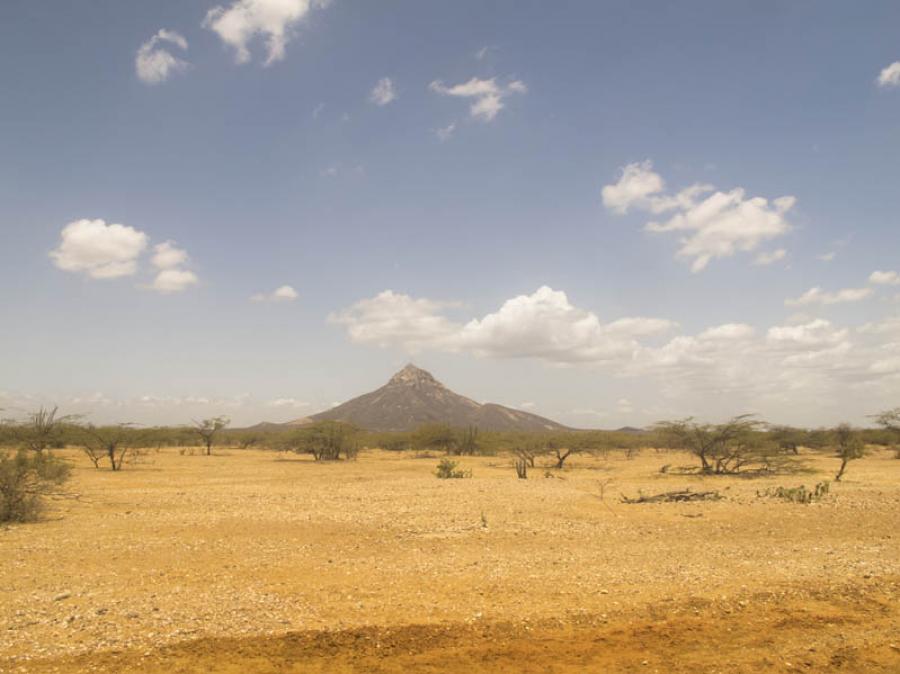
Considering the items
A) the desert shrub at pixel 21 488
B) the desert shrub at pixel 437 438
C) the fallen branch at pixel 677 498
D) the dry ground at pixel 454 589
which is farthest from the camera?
the desert shrub at pixel 437 438

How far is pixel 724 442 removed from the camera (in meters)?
31.1

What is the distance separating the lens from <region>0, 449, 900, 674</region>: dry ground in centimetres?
664

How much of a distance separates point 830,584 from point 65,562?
1358cm

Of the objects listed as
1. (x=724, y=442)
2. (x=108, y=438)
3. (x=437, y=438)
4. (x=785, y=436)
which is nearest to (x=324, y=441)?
(x=437, y=438)

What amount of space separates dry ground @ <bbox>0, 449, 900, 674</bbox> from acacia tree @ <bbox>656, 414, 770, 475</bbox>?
46.0 ft

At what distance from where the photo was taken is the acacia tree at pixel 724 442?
30.3 metres

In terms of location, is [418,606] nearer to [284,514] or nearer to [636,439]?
[284,514]

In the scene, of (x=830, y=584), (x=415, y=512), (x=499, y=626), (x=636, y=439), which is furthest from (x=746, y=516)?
(x=636, y=439)

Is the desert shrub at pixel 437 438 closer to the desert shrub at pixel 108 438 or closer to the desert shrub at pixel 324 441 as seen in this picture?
the desert shrub at pixel 324 441

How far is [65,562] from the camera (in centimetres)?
1049

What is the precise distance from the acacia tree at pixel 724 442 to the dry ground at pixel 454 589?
14.0 metres

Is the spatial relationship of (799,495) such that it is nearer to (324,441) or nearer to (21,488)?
(21,488)

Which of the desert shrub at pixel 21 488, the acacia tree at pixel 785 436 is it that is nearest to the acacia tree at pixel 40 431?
the desert shrub at pixel 21 488

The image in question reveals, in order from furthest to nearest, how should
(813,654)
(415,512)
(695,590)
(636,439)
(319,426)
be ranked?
(636,439) < (319,426) < (415,512) < (695,590) < (813,654)
